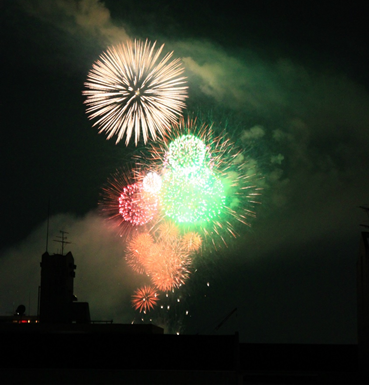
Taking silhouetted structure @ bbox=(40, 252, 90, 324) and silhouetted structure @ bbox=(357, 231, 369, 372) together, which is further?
silhouetted structure @ bbox=(40, 252, 90, 324)

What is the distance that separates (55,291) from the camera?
59.4 m

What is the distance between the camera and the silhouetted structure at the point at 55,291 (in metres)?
59.2

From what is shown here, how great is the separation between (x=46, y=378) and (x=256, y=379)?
15.1m

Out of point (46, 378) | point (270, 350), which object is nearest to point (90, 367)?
point (46, 378)

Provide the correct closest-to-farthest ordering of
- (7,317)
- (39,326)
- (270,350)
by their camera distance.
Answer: (270,350) < (39,326) < (7,317)

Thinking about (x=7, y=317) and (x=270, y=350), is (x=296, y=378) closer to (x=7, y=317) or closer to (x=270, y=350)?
(x=270, y=350)

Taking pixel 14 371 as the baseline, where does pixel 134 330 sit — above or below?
above

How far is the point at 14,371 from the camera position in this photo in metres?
43.0

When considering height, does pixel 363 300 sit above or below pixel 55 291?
below

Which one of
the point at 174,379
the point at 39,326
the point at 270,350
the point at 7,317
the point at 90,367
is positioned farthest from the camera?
the point at 7,317

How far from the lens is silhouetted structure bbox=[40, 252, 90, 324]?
59219mm

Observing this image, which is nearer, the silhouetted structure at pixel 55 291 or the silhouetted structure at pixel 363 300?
the silhouetted structure at pixel 363 300

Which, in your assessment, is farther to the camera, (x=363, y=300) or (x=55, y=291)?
(x=55, y=291)

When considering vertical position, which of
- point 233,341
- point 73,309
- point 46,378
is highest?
point 73,309
